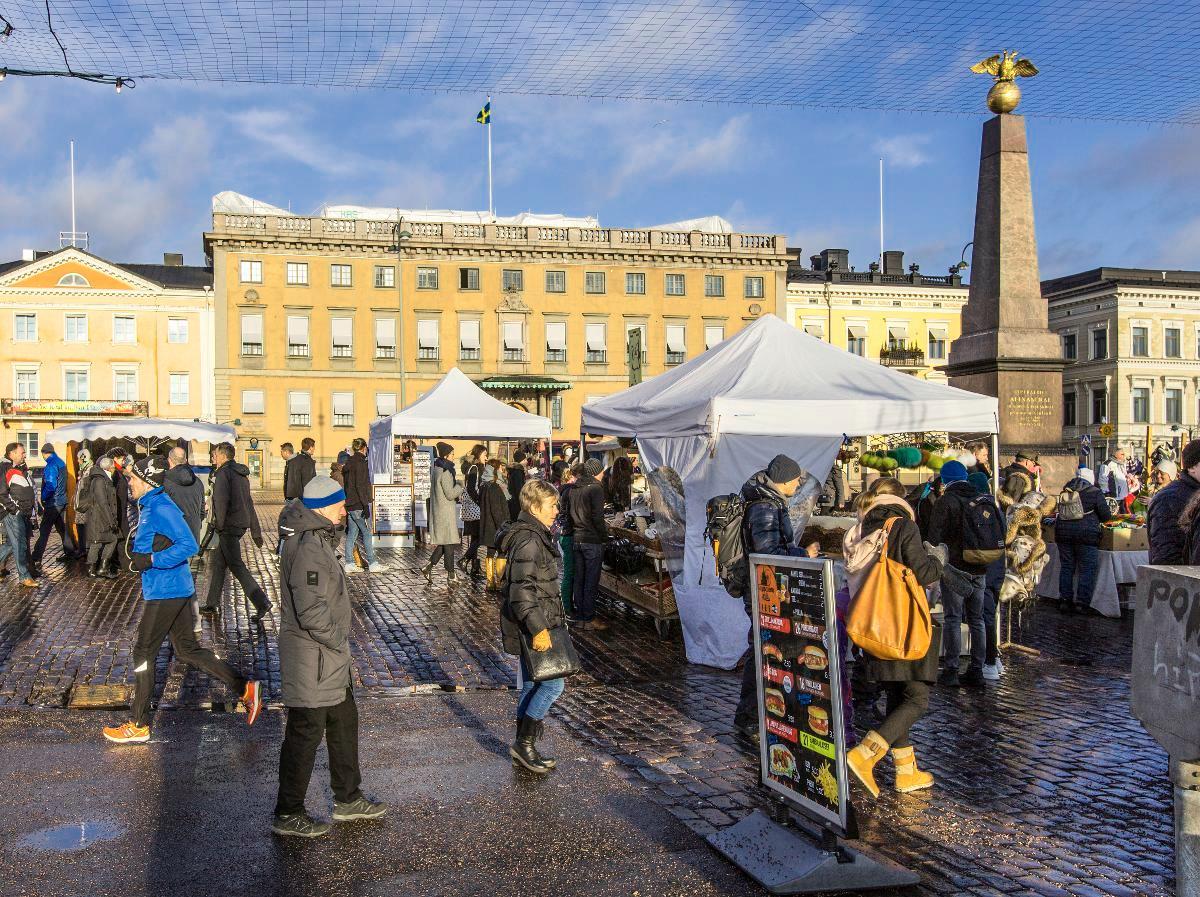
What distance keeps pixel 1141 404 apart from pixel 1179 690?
64.6m

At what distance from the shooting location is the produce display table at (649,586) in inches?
407

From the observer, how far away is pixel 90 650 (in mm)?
9688

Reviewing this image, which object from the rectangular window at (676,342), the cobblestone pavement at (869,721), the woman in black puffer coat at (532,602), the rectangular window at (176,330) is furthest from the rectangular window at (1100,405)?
the woman in black puffer coat at (532,602)

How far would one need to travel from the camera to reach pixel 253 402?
5225cm

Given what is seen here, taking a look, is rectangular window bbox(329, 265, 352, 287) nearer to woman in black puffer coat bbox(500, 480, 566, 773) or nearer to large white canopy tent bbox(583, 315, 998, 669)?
large white canopy tent bbox(583, 315, 998, 669)

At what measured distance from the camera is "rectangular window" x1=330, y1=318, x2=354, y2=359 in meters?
53.4

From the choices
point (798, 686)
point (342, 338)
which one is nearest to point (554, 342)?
point (342, 338)

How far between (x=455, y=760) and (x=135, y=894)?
2.21 metres

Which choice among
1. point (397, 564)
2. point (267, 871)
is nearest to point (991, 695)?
point (267, 871)

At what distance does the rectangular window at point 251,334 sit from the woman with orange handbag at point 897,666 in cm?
5035

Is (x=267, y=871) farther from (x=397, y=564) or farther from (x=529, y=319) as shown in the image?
(x=529, y=319)

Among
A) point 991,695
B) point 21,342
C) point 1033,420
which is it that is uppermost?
point 21,342

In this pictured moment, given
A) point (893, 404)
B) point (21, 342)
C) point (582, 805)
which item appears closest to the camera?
point (582, 805)

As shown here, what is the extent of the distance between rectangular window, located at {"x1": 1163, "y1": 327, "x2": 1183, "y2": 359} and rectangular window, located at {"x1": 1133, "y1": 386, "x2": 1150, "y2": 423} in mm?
2538
